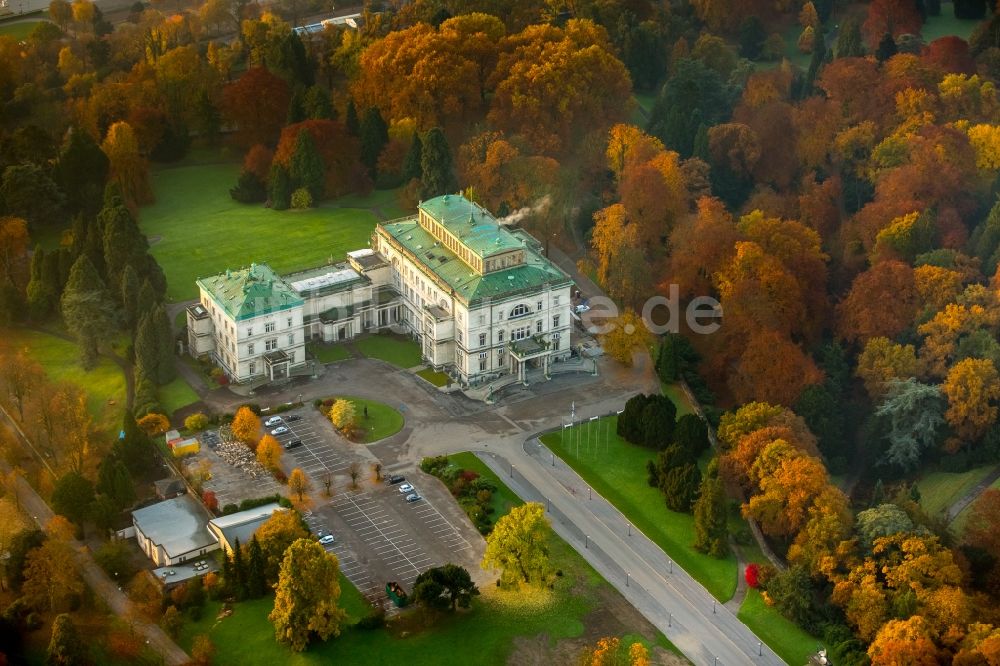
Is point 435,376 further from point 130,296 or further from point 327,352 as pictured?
point 130,296

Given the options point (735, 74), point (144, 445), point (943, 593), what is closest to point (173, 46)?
point (735, 74)

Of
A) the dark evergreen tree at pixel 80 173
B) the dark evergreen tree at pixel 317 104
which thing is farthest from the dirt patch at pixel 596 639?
the dark evergreen tree at pixel 317 104

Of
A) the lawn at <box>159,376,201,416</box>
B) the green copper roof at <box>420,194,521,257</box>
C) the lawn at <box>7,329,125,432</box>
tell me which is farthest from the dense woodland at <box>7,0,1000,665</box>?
the green copper roof at <box>420,194,521,257</box>

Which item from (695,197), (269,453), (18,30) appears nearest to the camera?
(269,453)

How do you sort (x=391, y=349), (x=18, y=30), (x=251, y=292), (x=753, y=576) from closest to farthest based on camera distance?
1. (x=753, y=576)
2. (x=251, y=292)
3. (x=391, y=349)
4. (x=18, y=30)

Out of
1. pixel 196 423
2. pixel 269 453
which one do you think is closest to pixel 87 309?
pixel 196 423

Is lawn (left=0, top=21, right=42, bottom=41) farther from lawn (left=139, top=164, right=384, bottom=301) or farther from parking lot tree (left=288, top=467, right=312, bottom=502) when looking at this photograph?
parking lot tree (left=288, top=467, right=312, bottom=502)

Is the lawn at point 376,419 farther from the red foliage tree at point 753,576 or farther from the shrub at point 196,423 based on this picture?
the red foliage tree at point 753,576
